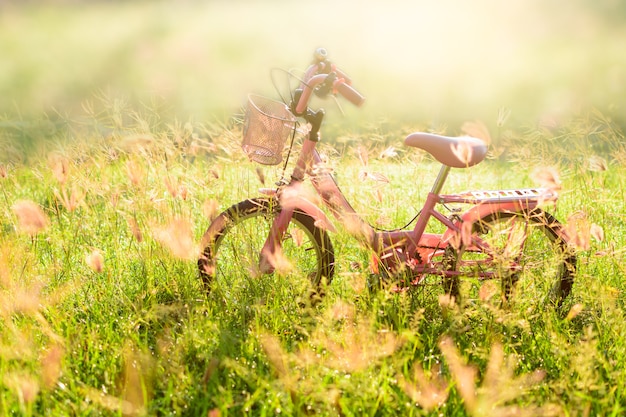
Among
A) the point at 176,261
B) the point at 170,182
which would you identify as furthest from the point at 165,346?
the point at 170,182

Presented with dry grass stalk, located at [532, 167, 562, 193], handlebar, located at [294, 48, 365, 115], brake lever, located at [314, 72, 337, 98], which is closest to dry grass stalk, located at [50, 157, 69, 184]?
handlebar, located at [294, 48, 365, 115]

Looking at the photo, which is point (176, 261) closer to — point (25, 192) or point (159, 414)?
point (159, 414)

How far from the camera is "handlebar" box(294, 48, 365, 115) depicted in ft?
9.31

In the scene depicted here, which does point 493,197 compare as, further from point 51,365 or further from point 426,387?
point 51,365

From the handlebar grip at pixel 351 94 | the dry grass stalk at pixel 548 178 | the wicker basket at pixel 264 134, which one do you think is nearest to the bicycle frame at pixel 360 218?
the handlebar grip at pixel 351 94

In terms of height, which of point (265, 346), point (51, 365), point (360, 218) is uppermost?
point (360, 218)

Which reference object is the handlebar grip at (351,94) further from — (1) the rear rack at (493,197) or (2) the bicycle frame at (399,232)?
(1) the rear rack at (493,197)

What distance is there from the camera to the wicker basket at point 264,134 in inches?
111

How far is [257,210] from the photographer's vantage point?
3008mm

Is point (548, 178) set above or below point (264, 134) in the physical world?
below

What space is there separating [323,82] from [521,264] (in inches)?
46.8

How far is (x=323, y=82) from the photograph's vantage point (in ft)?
9.47

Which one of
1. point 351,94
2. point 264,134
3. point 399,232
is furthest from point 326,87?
point 399,232

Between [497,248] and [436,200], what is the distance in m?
0.36
